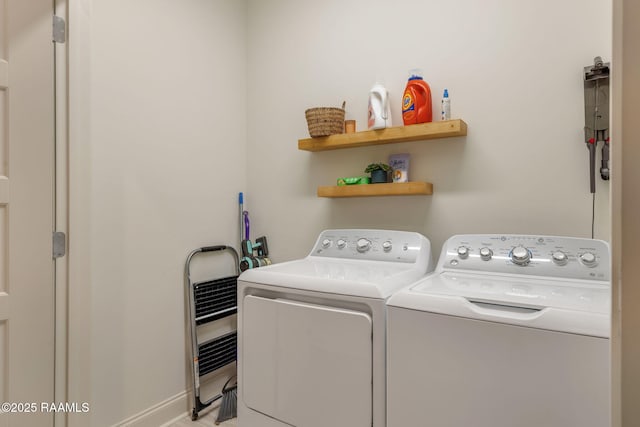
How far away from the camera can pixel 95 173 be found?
162cm

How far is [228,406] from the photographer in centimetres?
198

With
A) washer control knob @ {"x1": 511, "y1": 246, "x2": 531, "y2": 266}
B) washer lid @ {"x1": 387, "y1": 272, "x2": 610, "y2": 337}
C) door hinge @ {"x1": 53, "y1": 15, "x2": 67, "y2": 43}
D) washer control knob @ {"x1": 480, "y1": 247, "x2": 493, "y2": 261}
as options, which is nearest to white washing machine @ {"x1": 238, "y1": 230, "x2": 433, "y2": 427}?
washer lid @ {"x1": 387, "y1": 272, "x2": 610, "y2": 337}

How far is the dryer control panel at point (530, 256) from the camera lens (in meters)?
1.27

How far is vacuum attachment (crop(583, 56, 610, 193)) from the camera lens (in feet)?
4.54

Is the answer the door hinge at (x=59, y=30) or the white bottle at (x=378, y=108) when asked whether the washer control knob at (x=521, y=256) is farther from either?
the door hinge at (x=59, y=30)

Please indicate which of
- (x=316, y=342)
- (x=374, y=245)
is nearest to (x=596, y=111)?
(x=374, y=245)

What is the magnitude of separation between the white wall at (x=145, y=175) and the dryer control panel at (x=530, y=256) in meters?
1.42

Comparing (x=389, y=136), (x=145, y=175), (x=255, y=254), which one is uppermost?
(x=389, y=136)

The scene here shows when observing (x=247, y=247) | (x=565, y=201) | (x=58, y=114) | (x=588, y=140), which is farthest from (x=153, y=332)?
(x=588, y=140)

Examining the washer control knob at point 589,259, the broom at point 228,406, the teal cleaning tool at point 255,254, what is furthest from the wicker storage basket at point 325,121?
the broom at point 228,406

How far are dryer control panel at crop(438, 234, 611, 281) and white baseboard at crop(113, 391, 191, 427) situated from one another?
5.16 ft

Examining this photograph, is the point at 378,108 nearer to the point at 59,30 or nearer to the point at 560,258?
the point at 560,258

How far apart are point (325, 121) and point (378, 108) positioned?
0.29 meters

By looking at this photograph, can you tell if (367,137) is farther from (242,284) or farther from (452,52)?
(242,284)
